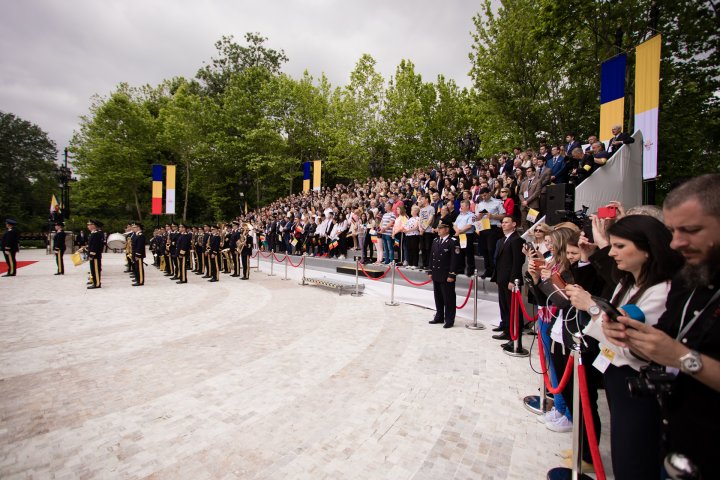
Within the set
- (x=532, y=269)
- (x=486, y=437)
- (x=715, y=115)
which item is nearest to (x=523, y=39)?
(x=715, y=115)

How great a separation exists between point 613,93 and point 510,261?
29.2 ft

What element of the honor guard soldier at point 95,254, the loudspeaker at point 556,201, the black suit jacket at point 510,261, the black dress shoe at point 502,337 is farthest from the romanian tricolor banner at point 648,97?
the honor guard soldier at point 95,254

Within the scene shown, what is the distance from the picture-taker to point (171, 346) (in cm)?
558

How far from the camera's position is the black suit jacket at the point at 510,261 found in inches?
223

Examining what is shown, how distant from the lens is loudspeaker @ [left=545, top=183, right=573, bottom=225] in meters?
6.77

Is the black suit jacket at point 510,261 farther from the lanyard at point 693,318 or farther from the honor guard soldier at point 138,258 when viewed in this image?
the honor guard soldier at point 138,258

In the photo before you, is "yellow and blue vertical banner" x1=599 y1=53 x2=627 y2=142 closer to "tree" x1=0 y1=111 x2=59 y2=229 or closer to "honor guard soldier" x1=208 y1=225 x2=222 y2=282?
"honor guard soldier" x1=208 y1=225 x2=222 y2=282

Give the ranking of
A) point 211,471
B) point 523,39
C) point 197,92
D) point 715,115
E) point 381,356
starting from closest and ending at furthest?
point 211,471
point 381,356
point 715,115
point 523,39
point 197,92

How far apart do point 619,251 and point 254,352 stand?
5059 millimetres

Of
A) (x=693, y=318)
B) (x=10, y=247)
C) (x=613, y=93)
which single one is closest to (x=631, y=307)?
(x=693, y=318)

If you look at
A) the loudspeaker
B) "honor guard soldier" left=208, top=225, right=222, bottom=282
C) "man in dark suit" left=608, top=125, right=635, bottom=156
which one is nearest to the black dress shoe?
the loudspeaker

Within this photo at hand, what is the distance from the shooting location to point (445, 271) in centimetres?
691

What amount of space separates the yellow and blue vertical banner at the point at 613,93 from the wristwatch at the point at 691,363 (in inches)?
478

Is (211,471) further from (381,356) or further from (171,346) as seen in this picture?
(171,346)
